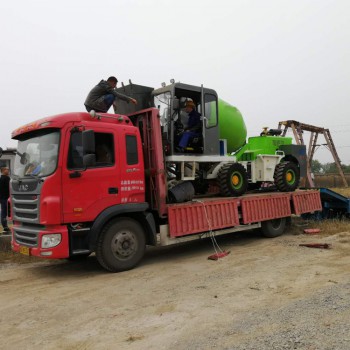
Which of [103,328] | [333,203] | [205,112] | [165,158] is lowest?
[103,328]

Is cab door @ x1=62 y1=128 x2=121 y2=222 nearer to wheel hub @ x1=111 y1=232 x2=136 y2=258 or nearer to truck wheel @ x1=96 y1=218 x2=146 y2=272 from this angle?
truck wheel @ x1=96 y1=218 x2=146 y2=272

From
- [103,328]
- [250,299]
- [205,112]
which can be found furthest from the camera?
[205,112]

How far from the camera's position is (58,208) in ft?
19.1

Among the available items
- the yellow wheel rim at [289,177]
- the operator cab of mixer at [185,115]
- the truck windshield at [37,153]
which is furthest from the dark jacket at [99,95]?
the yellow wheel rim at [289,177]

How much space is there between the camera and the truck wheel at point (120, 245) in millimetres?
6281

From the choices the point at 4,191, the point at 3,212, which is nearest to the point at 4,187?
the point at 4,191

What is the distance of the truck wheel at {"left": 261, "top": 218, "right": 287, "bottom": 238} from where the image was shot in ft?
30.9

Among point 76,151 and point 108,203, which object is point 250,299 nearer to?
point 108,203

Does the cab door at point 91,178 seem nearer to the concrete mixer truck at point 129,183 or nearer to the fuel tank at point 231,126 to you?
the concrete mixer truck at point 129,183

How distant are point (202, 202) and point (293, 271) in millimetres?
2320

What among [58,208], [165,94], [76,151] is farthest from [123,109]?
[58,208]

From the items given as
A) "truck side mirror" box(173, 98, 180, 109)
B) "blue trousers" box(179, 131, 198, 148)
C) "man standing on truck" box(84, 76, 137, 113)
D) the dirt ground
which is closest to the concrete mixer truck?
"truck side mirror" box(173, 98, 180, 109)

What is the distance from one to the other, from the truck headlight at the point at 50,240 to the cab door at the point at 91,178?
290mm

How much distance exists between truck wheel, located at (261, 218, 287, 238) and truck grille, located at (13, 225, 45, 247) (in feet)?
18.3
